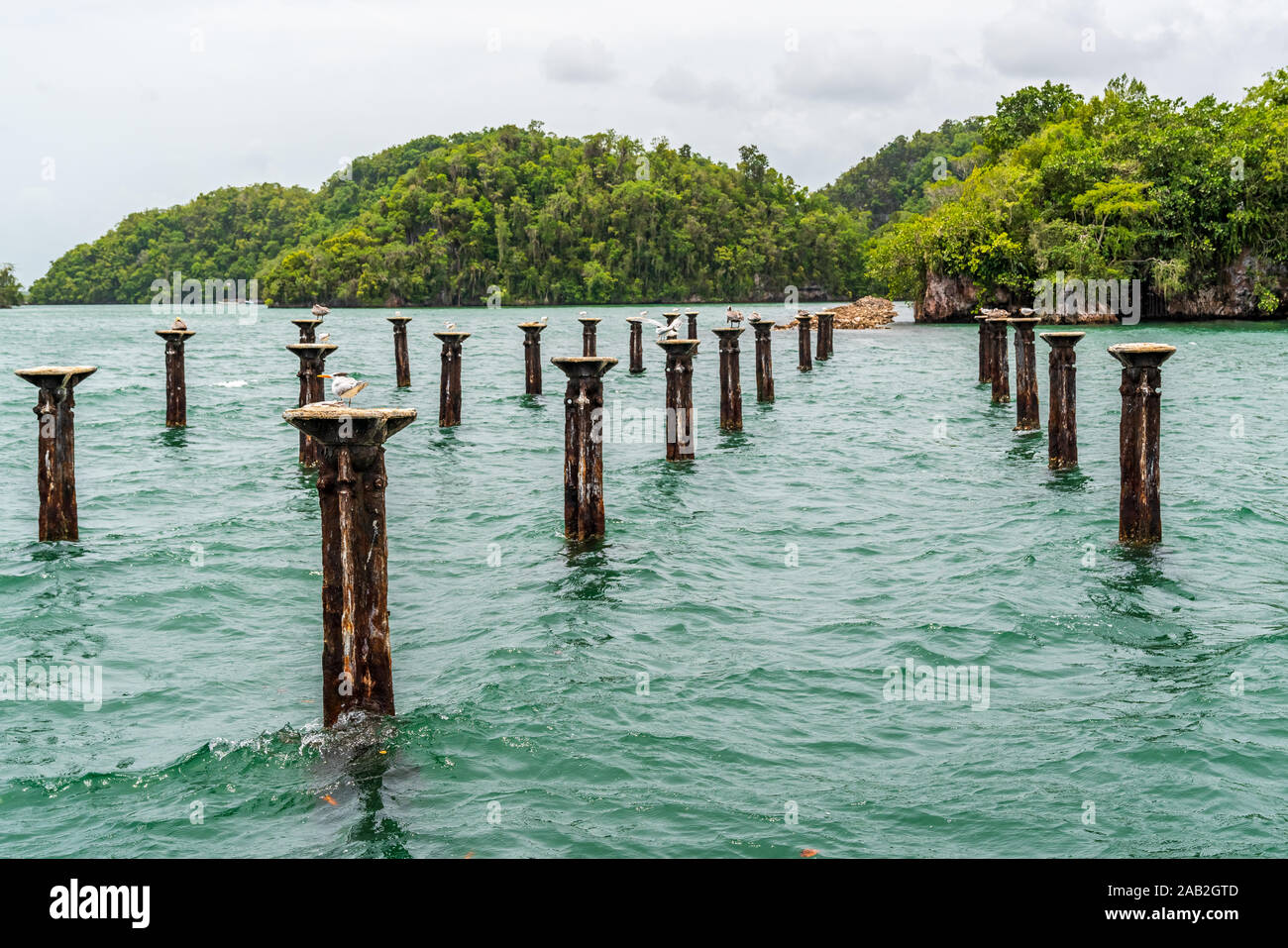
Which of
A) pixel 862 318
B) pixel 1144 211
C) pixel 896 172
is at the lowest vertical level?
pixel 862 318

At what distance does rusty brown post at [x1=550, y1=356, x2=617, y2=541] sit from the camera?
12516 millimetres

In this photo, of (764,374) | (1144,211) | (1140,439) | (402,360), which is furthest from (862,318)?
(1140,439)

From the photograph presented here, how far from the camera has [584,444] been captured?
1261cm

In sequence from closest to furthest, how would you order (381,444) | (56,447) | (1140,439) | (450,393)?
(381,444) → (1140,439) → (56,447) → (450,393)

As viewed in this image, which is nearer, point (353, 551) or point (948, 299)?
point (353, 551)

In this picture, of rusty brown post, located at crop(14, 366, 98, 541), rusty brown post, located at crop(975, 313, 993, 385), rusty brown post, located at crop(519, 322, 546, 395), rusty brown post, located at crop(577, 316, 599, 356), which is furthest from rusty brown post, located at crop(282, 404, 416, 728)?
rusty brown post, located at crop(577, 316, 599, 356)

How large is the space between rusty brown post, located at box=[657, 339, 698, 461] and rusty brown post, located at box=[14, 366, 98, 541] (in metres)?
8.06

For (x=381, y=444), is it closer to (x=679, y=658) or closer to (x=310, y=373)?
(x=679, y=658)

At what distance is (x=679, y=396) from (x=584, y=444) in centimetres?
573

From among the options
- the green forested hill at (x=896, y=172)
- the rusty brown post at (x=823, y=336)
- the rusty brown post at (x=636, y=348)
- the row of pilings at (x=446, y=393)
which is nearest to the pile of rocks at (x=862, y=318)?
the rusty brown post at (x=823, y=336)

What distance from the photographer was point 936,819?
22.3ft

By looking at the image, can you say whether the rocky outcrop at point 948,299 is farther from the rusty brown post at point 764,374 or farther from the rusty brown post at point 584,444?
the rusty brown post at point 584,444

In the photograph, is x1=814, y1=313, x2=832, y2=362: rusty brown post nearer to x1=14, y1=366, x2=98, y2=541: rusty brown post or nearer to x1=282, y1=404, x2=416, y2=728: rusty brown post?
x1=14, y1=366, x2=98, y2=541: rusty brown post

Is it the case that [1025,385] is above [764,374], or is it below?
below
